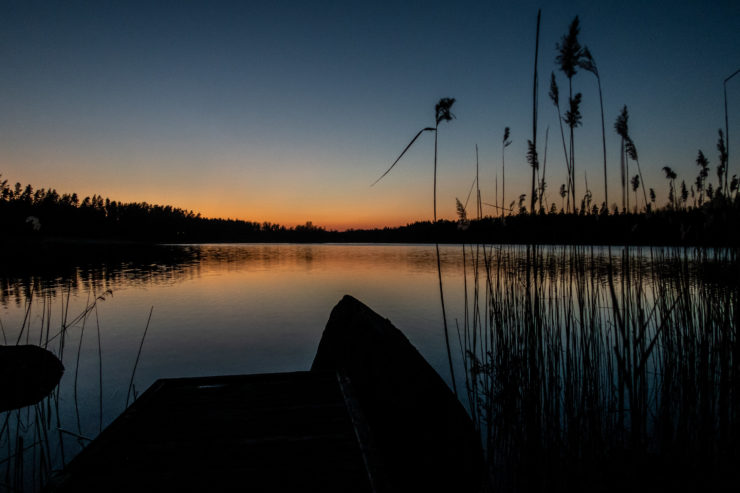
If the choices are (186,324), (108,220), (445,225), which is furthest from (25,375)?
(108,220)

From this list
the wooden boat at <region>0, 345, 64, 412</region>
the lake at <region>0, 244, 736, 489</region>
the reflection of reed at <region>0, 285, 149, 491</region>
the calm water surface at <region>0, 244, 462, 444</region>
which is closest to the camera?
the reflection of reed at <region>0, 285, 149, 491</region>

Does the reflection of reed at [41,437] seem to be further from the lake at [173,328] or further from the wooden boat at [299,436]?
the wooden boat at [299,436]

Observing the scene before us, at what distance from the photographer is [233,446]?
6.90 ft

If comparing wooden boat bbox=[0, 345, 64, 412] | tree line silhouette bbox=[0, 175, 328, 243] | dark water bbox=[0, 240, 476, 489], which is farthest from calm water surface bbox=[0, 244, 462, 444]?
tree line silhouette bbox=[0, 175, 328, 243]

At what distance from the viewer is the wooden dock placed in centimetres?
176

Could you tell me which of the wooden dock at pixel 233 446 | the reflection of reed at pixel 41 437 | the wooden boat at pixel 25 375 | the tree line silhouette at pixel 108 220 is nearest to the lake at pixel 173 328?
the reflection of reed at pixel 41 437

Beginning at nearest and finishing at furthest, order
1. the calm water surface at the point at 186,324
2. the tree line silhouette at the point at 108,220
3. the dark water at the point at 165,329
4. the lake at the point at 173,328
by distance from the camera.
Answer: the lake at the point at 173,328 < the dark water at the point at 165,329 < the calm water surface at the point at 186,324 < the tree line silhouette at the point at 108,220

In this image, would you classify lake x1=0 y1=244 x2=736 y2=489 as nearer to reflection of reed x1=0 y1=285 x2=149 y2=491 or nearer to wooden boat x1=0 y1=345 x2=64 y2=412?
reflection of reed x1=0 y1=285 x2=149 y2=491

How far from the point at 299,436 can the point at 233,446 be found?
0.42 meters

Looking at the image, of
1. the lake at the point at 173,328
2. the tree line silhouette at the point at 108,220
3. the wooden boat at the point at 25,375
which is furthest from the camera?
the tree line silhouette at the point at 108,220

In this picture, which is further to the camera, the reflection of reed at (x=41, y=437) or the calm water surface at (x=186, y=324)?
the calm water surface at (x=186, y=324)

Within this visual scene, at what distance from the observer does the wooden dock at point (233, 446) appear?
1.76 m

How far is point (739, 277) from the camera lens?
222cm

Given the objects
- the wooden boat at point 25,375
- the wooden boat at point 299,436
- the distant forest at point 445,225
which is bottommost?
the wooden boat at point 25,375
